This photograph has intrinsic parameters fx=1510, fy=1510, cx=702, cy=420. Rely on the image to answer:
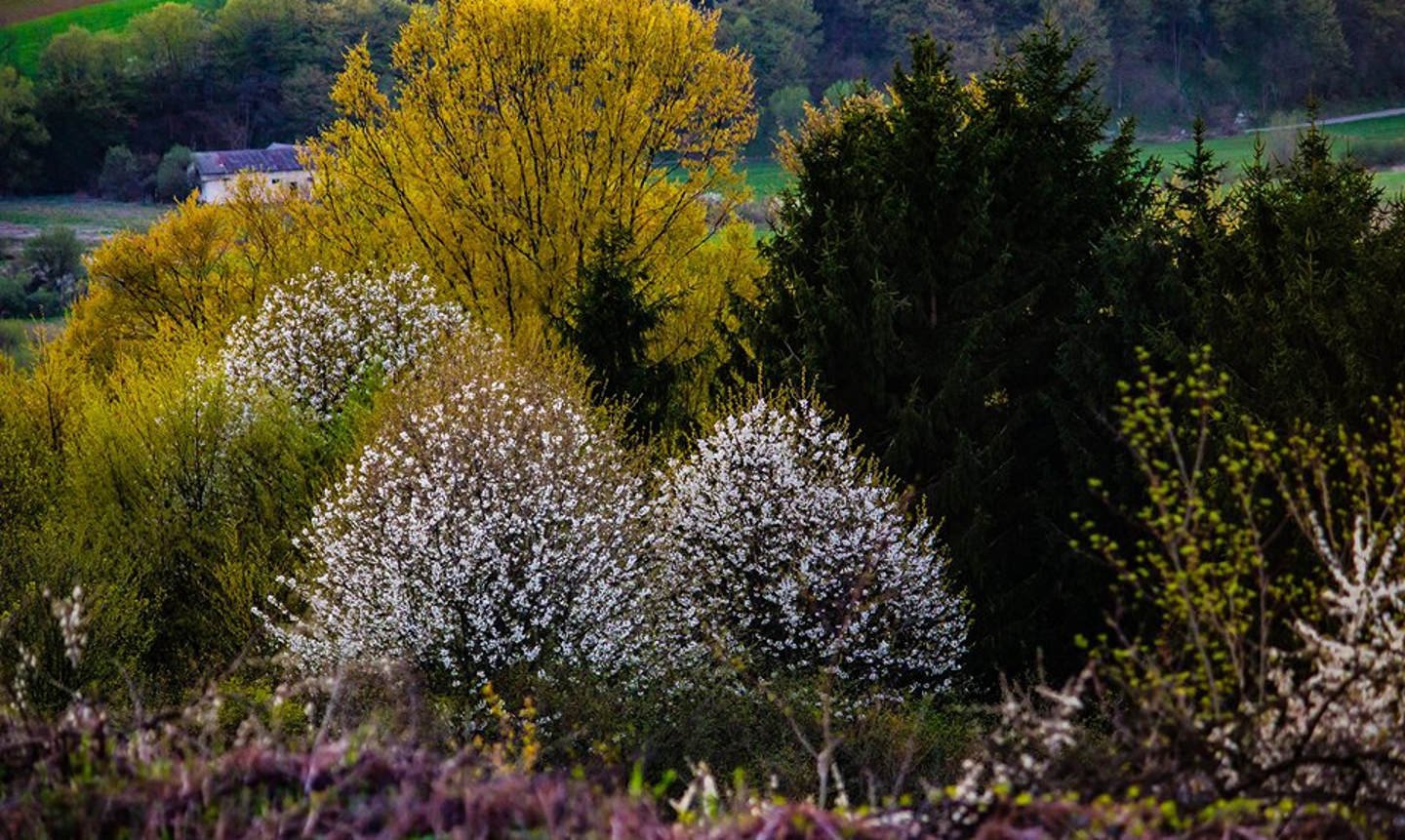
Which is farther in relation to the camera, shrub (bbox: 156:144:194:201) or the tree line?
shrub (bbox: 156:144:194:201)

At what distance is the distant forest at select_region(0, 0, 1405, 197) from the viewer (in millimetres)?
85500

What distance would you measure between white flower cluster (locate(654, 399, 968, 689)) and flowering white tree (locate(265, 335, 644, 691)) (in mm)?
1075

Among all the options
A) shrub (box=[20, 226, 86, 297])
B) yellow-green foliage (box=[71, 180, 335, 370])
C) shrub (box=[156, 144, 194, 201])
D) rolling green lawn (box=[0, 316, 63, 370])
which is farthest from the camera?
shrub (box=[156, 144, 194, 201])

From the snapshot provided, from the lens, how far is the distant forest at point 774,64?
85.5 metres

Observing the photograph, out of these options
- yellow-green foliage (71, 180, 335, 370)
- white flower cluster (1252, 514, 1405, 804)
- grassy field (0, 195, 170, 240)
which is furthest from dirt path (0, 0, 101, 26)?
white flower cluster (1252, 514, 1405, 804)

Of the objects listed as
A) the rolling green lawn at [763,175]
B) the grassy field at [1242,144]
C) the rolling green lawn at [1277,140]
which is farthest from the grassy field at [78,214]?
the rolling green lawn at [1277,140]

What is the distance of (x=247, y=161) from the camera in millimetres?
83688

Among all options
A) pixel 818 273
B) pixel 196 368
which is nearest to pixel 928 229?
pixel 818 273

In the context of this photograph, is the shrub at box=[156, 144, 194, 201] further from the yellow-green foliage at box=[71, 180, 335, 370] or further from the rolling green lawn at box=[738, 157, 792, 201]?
the yellow-green foliage at box=[71, 180, 335, 370]

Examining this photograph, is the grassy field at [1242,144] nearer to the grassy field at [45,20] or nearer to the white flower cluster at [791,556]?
the grassy field at [45,20]

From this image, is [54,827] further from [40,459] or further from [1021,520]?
[40,459]

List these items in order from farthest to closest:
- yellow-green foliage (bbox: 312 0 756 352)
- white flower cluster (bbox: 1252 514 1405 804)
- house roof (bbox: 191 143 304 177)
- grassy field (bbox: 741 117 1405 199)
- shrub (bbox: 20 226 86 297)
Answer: house roof (bbox: 191 143 304 177) → grassy field (bbox: 741 117 1405 199) → shrub (bbox: 20 226 86 297) → yellow-green foliage (bbox: 312 0 756 352) → white flower cluster (bbox: 1252 514 1405 804)

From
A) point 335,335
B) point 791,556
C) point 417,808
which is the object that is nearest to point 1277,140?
point 335,335

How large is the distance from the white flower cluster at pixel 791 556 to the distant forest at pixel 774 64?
65716mm
